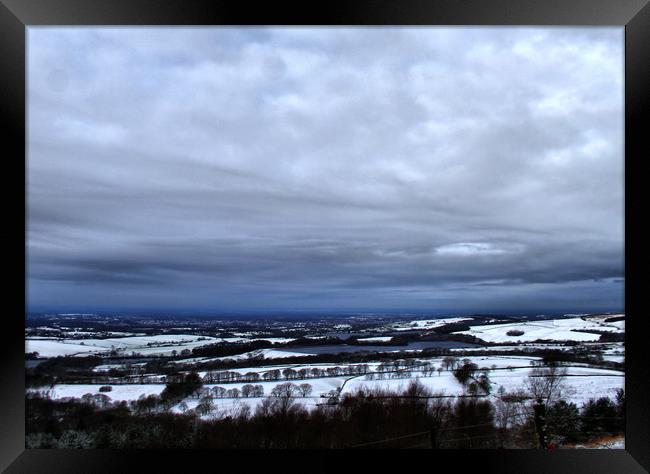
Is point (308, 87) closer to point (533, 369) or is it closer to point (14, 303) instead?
point (14, 303)

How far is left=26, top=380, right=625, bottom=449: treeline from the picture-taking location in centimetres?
1128

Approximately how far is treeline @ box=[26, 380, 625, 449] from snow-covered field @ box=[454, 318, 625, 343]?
188 centimetres

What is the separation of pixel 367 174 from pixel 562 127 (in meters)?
7.69

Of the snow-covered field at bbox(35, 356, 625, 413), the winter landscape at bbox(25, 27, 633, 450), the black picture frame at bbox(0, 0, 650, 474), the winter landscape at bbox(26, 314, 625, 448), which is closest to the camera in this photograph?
the black picture frame at bbox(0, 0, 650, 474)

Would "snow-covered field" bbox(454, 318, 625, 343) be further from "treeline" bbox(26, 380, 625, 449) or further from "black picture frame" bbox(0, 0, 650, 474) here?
"black picture frame" bbox(0, 0, 650, 474)

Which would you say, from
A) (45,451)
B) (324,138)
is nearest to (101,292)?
(324,138)

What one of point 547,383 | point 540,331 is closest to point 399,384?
point 547,383

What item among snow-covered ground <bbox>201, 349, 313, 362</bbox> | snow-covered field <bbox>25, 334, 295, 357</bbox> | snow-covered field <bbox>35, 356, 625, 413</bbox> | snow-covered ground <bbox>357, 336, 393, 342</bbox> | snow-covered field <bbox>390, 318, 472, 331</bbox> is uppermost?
snow-covered field <bbox>390, 318, 472, 331</bbox>

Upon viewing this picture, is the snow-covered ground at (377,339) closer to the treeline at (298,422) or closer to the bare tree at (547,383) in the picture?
the treeline at (298,422)

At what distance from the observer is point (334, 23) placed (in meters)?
1.99

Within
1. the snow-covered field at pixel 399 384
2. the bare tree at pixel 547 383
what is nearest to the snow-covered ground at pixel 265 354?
the snow-covered field at pixel 399 384

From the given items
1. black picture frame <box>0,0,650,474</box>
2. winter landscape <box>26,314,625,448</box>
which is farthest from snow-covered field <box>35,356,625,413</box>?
black picture frame <box>0,0,650,474</box>

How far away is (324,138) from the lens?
10.1 meters

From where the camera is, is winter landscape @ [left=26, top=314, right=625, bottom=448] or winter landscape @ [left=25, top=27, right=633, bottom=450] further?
winter landscape @ [left=26, top=314, right=625, bottom=448]
